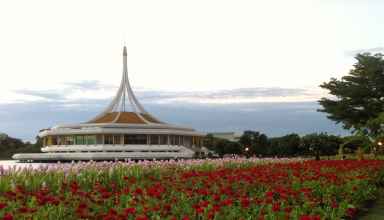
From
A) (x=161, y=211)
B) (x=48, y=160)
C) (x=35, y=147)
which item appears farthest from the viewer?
(x=35, y=147)

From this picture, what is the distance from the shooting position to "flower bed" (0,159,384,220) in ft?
22.9

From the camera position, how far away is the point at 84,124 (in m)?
65.9

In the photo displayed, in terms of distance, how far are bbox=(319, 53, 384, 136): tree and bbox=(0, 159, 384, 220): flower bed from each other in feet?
100

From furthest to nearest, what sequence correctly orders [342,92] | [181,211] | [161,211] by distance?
[342,92]
[181,211]
[161,211]

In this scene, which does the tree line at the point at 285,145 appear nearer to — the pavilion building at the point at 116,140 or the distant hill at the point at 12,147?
the pavilion building at the point at 116,140

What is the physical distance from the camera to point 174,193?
941 centimetres

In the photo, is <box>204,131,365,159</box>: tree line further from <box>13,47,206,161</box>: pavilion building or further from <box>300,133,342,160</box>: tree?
<box>13,47,206,161</box>: pavilion building

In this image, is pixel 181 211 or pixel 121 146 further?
pixel 121 146

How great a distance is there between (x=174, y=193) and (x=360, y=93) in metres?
39.7

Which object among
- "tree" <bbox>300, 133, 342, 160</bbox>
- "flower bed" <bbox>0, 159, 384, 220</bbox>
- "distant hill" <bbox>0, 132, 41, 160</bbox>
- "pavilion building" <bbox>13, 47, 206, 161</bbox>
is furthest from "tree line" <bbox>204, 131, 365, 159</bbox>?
"distant hill" <bbox>0, 132, 41, 160</bbox>

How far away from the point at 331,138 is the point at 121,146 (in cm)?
2465

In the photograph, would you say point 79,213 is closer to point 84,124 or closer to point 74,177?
point 74,177

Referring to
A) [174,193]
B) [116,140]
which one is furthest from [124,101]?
[174,193]

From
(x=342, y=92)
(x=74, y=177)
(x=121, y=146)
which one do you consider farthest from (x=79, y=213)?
(x=121, y=146)
